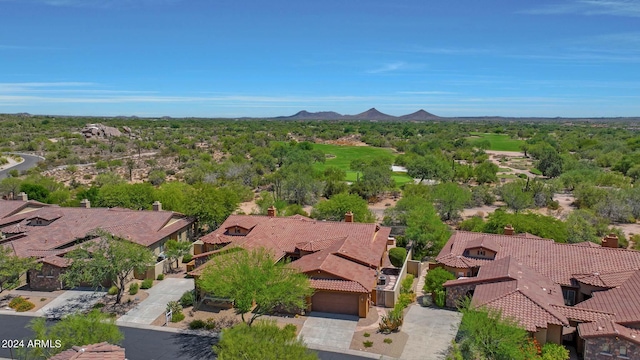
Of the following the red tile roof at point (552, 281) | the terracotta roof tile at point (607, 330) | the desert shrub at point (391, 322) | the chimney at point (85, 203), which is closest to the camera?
the terracotta roof tile at point (607, 330)

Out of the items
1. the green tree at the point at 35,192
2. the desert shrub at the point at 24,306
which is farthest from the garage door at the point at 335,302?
the green tree at the point at 35,192

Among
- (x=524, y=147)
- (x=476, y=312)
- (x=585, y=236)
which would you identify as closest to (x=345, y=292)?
(x=476, y=312)

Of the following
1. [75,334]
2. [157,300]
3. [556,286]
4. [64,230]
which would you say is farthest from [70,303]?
[556,286]

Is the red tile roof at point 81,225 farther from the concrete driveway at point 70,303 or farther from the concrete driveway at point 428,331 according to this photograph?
the concrete driveway at point 428,331

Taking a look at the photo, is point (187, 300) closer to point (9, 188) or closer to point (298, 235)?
point (298, 235)

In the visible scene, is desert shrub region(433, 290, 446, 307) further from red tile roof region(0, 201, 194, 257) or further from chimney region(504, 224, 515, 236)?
red tile roof region(0, 201, 194, 257)

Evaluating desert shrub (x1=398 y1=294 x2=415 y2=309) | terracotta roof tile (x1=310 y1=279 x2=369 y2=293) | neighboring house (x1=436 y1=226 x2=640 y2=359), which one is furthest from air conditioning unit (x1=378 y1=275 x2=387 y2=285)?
terracotta roof tile (x1=310 y1=279 x2=369 y2=293)

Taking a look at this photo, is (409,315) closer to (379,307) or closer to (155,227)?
(379,307)
